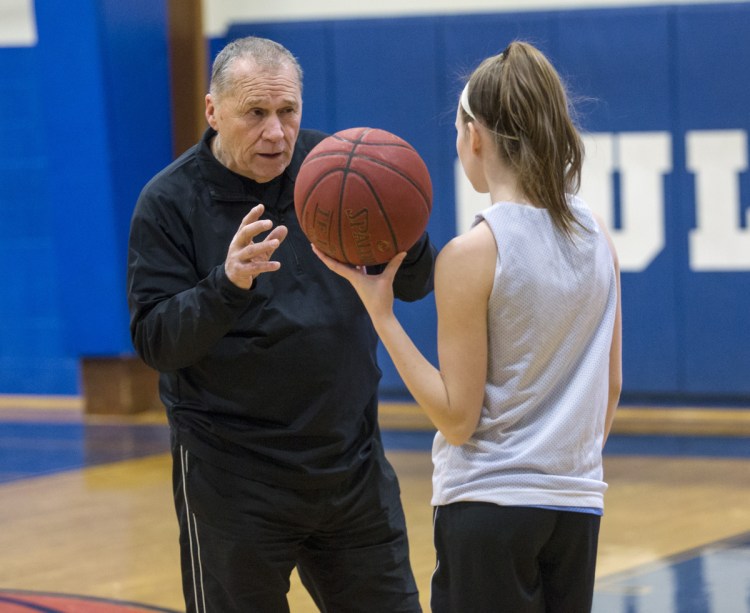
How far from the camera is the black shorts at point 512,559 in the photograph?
2076 millimetres

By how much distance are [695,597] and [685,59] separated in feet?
14.9

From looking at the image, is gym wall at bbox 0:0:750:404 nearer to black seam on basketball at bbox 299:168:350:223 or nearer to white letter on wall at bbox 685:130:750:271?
white letter on wall at bbox 685:130:750:271

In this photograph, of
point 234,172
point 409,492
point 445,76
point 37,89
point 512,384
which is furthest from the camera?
point 37,89

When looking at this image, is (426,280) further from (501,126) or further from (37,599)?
(37,599)

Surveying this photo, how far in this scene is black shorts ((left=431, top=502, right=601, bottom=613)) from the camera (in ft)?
6.81

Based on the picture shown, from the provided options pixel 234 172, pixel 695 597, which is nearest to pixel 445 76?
pixel 695 597

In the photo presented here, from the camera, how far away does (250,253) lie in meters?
2.38

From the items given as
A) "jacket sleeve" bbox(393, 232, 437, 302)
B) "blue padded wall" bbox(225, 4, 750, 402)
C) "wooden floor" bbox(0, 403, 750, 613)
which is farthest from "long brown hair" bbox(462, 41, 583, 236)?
"blue padded wall" bbox(225, 4, 750, 402)

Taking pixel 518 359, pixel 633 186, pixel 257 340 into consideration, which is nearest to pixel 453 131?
pixel 633 186

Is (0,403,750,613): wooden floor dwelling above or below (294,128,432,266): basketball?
below

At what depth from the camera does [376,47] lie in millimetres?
8586

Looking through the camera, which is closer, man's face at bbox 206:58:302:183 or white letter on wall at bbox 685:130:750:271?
man's face at bbox 206:58:302:183

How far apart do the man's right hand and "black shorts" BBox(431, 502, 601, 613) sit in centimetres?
59

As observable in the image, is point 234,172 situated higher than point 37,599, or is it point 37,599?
point 234,172
